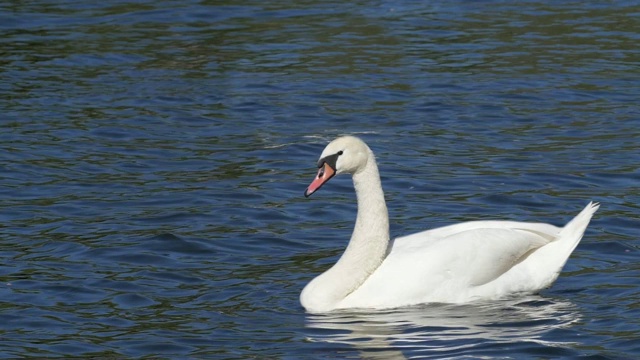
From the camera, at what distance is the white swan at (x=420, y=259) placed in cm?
920

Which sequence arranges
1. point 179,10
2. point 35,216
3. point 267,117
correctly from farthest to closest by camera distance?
point 179,10, point 267,117, point 35,216

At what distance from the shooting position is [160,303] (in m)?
9.25

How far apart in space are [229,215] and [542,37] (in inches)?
313

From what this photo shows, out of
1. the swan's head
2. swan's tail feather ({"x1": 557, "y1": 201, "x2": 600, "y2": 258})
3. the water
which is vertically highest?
the swan's head

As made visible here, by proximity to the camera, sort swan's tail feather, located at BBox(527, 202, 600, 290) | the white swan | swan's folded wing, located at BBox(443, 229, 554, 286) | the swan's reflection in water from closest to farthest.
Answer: the swan's reflection in water, the white swan, swan's folded wing, located at BBox(443, 229, 554, 286), swan's tail feather, located at BBox(527, 202, 600, 290)

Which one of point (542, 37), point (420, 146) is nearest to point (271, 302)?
point (420, 146)

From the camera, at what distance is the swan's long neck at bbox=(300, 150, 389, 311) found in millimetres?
9203

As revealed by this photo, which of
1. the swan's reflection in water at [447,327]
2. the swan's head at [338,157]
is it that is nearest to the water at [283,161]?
the swan's reflection in water at [447,327]

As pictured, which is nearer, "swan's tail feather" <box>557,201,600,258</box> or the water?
the water

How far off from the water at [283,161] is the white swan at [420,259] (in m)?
0.16

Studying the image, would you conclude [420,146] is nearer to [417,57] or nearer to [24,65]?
[417,57]

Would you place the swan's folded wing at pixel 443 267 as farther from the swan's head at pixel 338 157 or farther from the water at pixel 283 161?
the swan's head at pixel 338 157

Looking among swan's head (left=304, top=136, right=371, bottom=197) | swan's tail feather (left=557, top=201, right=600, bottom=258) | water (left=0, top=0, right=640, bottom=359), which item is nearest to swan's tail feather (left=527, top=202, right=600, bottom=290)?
swan's tail feather (left=557, top=201, right=600, bottom=258)

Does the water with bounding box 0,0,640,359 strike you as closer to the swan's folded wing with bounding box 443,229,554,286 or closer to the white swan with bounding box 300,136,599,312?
the white swan with bounding box 300,136,599,312
